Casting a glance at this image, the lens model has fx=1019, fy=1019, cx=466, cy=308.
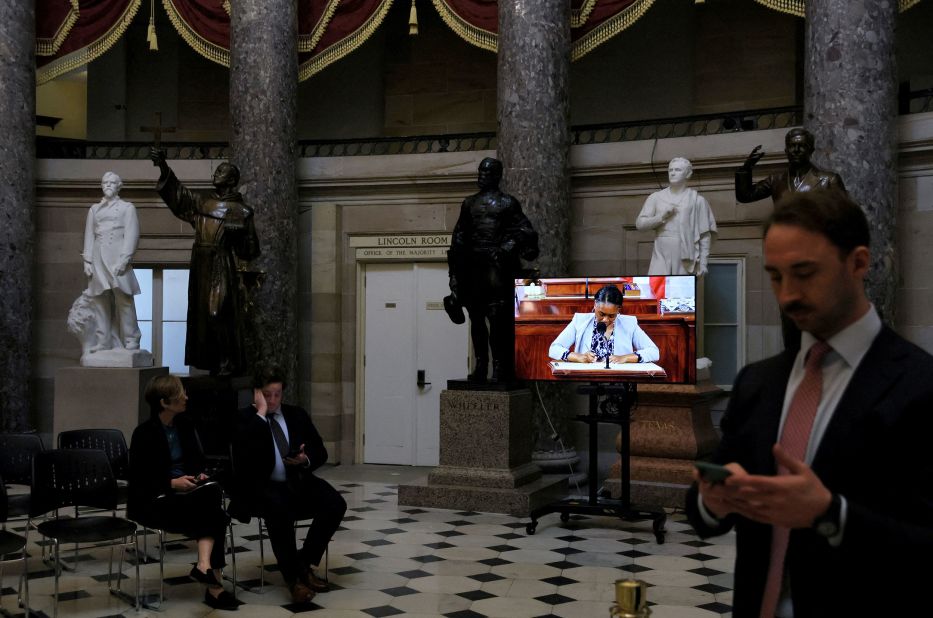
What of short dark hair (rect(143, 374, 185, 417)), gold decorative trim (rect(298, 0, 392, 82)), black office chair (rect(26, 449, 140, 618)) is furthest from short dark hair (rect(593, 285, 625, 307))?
gold decorative trim (rect(298, 0, 392, 82))

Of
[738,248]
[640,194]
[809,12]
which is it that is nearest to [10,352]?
[640,194]

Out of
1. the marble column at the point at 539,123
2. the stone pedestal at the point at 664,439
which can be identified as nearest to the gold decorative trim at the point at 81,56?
the marble column at the point at 539,123

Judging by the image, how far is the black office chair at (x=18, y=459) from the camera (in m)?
6.62

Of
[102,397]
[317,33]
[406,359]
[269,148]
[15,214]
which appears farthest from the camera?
[406,359]

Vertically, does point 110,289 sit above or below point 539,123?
below

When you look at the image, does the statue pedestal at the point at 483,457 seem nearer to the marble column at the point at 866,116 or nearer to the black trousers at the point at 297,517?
the black trousers at the point at 297,517

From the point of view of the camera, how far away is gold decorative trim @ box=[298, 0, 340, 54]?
12312mm

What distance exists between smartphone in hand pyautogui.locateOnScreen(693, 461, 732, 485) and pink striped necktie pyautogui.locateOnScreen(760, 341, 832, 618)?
18 centimetres

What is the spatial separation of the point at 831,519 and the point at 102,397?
31.7 ft

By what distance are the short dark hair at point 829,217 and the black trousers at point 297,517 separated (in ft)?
14.7

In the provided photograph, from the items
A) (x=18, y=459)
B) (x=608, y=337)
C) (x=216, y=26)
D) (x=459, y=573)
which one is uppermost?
(x=216, y=26)

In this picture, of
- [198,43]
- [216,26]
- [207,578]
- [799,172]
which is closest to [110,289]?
[198,43]

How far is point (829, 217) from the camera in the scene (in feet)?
6.30

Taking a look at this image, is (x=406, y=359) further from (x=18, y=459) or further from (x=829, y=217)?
(x=829, y=217)
